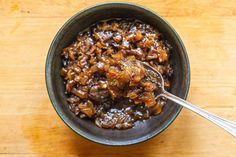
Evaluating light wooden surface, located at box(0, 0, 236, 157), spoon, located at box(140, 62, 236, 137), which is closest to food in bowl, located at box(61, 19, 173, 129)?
spoon, located at box(140, 62, 236, 137)

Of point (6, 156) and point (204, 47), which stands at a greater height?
point (204, 47)

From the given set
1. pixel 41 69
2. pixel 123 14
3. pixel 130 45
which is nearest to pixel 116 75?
pixel 130 45

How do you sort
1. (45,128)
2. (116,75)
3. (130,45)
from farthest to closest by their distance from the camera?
(45,128), (130,45), (116,75)

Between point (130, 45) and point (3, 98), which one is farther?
point (3, 98)

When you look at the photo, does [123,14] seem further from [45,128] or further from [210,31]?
[45,128]

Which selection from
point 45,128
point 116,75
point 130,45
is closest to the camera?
point 116,75

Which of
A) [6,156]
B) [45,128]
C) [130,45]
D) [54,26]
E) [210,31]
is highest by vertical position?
[210,31]
